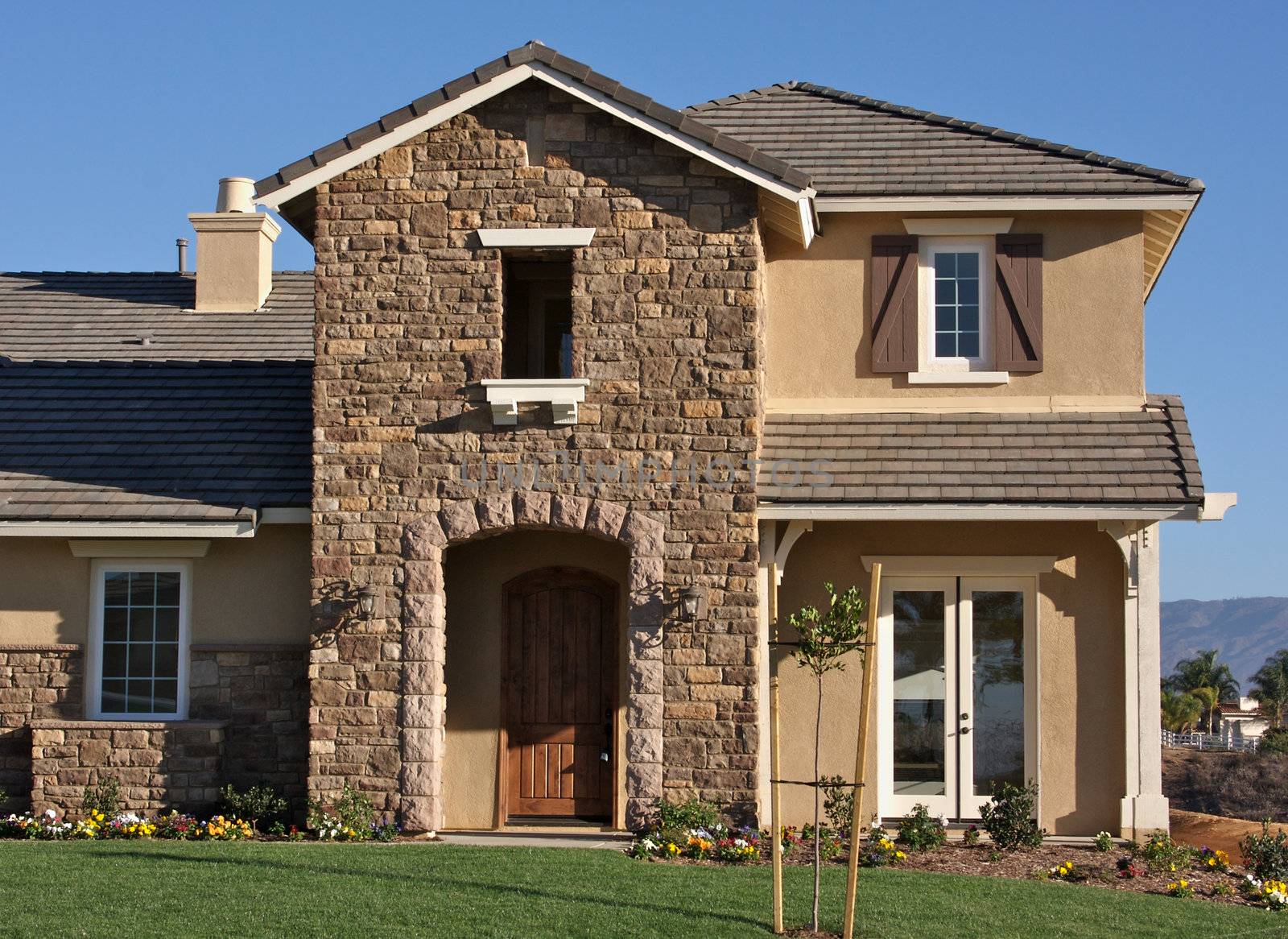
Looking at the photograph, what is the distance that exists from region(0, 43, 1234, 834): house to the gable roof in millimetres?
37

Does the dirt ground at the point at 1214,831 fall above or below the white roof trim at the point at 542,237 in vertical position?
below

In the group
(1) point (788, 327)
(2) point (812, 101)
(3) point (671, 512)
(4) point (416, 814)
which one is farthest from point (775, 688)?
(2) point (812, 101)

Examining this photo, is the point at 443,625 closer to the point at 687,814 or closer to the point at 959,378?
the point at 687,814

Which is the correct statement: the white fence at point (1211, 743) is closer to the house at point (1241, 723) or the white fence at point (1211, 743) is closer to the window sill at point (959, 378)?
the house at point (1241, 723)

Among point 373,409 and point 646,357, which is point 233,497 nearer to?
point 373,409

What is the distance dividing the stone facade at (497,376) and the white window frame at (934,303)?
2161mm

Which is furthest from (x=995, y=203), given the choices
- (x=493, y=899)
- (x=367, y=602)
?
(x=493, y=899)

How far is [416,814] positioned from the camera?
13.4 meters

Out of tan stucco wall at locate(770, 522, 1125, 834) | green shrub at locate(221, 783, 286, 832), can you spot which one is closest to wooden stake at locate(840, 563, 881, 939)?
tan stucco wall at locate(770, 522, 1125, 834)

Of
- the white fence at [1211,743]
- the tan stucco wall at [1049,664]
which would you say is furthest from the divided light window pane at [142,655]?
the white fence at [1211,743]

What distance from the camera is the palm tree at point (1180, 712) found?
53.5 meters

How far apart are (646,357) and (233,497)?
166 inches

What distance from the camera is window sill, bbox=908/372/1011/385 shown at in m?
15.0

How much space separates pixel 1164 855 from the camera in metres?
12.8
